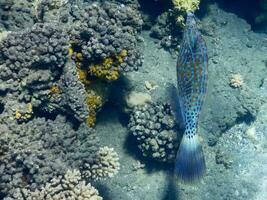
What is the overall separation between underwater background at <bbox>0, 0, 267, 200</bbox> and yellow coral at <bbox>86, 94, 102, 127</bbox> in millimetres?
21

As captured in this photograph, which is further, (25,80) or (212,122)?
(212,122)

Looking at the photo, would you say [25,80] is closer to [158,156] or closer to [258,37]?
[158,156]

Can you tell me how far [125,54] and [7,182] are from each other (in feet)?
7.88

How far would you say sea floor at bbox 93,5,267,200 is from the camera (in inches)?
211

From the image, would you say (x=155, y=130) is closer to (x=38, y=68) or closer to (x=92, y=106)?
(x=92, y=106)

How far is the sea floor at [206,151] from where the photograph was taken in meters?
5.36

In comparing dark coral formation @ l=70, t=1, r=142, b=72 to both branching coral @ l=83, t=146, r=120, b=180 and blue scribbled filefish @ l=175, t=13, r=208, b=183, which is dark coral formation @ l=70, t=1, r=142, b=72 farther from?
branching coral @ l=83, t=146, r=120, b=180

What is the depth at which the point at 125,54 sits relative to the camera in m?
4.67

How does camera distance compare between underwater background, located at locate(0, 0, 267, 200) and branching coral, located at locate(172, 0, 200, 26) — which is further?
branching coral, located at locate(172, 0, 200, 26)

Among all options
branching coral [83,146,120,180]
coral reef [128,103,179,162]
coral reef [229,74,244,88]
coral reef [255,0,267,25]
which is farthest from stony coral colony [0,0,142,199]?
coral reef [255,0,267,25]

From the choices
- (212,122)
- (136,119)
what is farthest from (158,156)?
(212,122)

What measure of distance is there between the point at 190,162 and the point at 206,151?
1.67m

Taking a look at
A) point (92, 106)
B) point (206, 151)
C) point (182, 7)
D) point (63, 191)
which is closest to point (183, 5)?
point (182, 7)

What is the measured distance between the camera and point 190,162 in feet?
14.0
